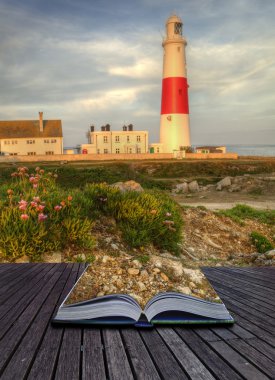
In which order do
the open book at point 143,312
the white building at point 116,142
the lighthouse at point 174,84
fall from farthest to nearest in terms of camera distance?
the white building at point 116,142, the lighthouse at point 174,84, the open book at point 143,312

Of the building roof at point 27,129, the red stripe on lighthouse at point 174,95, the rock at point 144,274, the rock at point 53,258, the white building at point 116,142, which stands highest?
the red stripe on lighthouse at point 174,95

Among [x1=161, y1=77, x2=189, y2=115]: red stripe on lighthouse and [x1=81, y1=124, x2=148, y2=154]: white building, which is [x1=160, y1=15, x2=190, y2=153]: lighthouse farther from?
[x1=81, y1=124, x2=148, y2=154]: white building

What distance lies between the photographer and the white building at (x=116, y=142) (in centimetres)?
6025

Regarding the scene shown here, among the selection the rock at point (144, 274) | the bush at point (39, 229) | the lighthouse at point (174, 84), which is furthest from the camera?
the lighthouse at point (174, 84)

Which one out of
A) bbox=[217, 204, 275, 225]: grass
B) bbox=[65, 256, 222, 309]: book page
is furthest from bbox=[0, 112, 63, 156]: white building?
bbox=[65, 256, 222, 309]: book page

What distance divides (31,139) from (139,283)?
57.6 m

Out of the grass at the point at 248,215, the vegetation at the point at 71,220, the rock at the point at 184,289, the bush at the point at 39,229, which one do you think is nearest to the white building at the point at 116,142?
the grass at the point at 248,215

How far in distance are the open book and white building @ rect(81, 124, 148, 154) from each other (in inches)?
2267

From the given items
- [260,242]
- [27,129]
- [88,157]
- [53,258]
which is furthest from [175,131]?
[53,258]

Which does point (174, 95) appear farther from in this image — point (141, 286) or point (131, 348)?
point (131, 348)

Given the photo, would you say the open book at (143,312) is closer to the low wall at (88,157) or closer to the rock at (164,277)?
the rock at (164,277)

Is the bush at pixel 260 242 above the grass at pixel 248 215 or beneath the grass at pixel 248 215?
beneath

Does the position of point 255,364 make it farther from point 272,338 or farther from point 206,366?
point 272,338

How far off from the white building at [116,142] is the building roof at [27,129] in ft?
17.0
